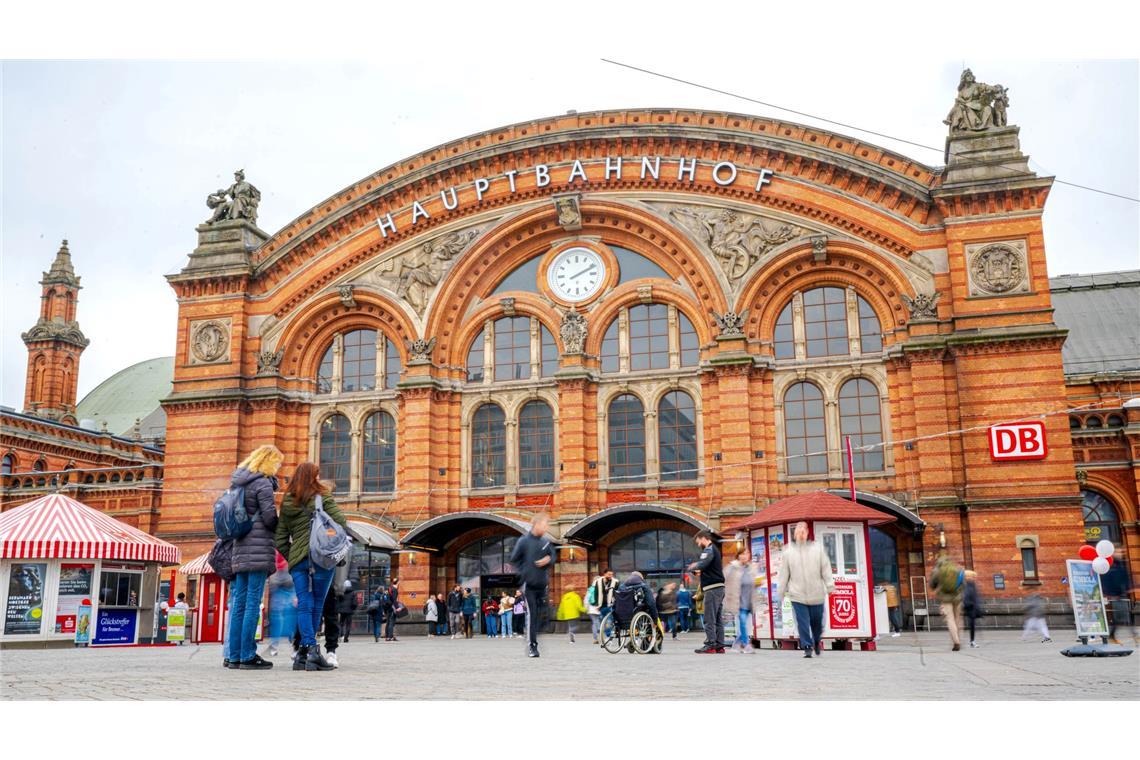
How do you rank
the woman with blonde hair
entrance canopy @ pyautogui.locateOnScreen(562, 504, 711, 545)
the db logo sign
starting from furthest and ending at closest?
1. entrance canopy @ pyautogui.locateOnScreen(562, 504, 711, 545)
2. the db logo sign
3. the woman with blonde hair

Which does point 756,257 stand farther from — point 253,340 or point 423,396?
point 253,340

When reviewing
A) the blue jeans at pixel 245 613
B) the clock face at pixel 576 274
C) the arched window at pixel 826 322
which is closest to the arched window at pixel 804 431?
the arched window at pixel 826 322

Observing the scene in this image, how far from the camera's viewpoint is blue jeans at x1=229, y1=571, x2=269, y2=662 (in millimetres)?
10477

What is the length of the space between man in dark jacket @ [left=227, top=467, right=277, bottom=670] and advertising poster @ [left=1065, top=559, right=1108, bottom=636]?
12.5m

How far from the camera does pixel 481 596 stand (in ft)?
107

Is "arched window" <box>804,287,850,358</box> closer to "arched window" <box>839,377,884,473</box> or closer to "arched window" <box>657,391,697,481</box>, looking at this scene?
"arched window" <box>839,377,884,473</box>

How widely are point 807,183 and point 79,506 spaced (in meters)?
21.6

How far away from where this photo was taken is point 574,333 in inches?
1272

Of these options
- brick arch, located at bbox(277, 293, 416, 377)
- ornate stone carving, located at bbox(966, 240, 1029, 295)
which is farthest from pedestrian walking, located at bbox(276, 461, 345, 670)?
brick arch, located at bbox(277, 293, 416, 377)

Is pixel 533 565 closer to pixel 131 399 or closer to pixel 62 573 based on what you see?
pixel 62 573

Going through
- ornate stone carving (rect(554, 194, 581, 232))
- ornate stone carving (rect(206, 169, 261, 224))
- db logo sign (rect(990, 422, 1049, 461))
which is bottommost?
db logo sign (rect(990, 422, 1049, 461))

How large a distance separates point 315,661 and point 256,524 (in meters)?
1.49

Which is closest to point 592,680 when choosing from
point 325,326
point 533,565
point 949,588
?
point 533,565

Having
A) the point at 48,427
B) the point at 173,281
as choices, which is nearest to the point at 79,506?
the point at 173,281
